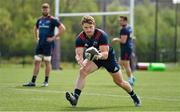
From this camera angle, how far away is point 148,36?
56.7m

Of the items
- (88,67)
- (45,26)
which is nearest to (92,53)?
(88,67)

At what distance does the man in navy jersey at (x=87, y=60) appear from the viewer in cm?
1064

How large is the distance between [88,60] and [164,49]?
1620 inches

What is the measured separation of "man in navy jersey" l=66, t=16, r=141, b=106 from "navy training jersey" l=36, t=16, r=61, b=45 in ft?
17.8

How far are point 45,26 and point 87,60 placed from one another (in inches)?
221

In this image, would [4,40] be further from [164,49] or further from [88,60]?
[88,60]

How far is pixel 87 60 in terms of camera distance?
10789mm

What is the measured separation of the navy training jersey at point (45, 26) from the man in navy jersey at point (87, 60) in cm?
541

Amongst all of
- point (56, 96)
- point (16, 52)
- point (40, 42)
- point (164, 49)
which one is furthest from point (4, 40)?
point (56, 96)

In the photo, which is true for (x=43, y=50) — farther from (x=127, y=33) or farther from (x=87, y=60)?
(x=87, y=60)

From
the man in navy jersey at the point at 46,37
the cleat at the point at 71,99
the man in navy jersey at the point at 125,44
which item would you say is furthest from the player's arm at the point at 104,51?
the man in navy jersey at the point at 125,44

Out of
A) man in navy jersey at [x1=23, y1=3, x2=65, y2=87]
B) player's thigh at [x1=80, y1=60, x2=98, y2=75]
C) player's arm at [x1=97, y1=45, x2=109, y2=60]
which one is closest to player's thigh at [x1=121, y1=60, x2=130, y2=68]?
man in navy jersey at [x1=23, y1=3, x2=65, y2=87]

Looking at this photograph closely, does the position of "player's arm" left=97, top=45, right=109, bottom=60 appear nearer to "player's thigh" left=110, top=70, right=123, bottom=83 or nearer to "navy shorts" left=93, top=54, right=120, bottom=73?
"navy shorts" left=93, top=54, right=120, bottom=73

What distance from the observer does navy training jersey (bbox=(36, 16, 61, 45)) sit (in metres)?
16.2
